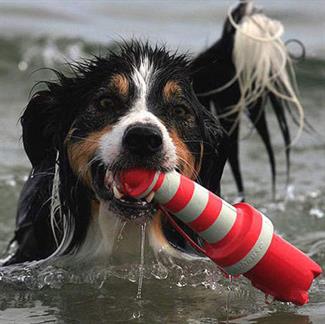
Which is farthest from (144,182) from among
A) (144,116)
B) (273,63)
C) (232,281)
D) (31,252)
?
(273,63)

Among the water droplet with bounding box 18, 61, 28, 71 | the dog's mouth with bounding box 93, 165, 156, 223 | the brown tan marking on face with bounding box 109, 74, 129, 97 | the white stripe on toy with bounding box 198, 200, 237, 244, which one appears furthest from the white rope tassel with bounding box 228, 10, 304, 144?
the water droplet with bounding box 18, 61, 28, 71

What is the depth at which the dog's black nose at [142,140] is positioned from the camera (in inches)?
146

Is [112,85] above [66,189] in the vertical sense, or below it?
above

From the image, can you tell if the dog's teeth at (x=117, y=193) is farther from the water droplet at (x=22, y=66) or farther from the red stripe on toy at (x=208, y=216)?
the water droplet at (x=22, y=66)

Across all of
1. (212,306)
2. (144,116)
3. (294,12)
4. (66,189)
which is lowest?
(212,306)

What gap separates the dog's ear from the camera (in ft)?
14.2

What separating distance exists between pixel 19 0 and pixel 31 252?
25.1 feet

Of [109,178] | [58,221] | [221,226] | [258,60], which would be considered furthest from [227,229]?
[258,60]

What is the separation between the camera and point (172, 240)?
14.3 ft

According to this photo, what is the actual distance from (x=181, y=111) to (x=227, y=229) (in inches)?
26.0

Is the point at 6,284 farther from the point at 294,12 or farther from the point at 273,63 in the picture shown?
the point at 294,12

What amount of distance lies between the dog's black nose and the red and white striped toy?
0.26ft

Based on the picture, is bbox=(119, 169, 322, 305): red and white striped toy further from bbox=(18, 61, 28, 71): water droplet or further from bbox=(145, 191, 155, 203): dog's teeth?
bbox=(18, 61, 28, 71): water droplet

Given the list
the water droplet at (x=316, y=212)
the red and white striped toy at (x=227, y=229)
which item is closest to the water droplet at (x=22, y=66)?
the water droplet at (x=316, y=212)
